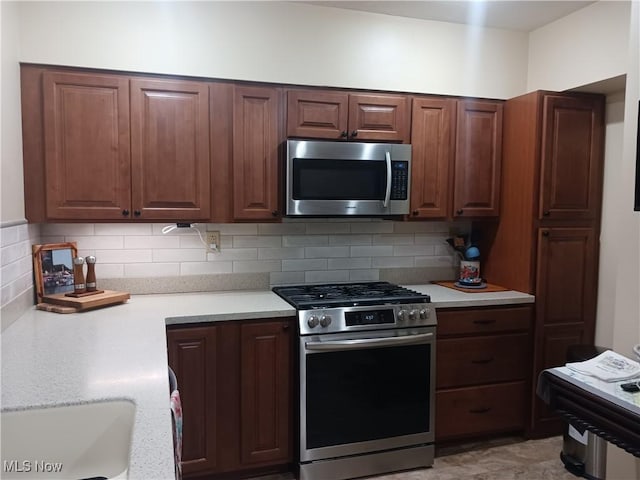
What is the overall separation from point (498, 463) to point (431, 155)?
6.05 feet

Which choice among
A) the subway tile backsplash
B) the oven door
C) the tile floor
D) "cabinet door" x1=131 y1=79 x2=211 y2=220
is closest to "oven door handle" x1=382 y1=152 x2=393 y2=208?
the subway tile backsplash

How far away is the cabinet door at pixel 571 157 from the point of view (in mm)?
2965

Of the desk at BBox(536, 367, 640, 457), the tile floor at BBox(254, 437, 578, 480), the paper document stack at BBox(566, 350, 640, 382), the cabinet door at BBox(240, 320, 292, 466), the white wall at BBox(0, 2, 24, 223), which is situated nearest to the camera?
the desk at BBox(536, 367, 640, 457)

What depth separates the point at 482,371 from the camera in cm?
300

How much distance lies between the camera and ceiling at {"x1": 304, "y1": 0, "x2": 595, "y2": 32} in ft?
9.42

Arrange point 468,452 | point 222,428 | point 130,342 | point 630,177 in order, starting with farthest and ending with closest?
point 468,452
point 222,428
point 630,177
point 130,342

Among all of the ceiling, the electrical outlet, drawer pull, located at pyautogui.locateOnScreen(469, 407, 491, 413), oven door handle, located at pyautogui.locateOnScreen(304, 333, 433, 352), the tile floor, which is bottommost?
the tile floor

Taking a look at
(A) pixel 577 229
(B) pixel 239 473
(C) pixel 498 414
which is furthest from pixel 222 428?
(A) pixel 577 229

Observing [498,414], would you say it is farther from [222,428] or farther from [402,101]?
[402,101]

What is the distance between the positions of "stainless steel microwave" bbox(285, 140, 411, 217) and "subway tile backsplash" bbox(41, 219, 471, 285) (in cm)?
37

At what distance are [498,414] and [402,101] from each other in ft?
6.55

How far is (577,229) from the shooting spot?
3.06m

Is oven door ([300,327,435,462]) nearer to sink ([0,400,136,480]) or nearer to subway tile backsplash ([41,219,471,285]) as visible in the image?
subway tile backsplash ([41,219,471,285])

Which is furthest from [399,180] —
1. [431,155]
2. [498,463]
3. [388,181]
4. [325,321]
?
[498,463]
